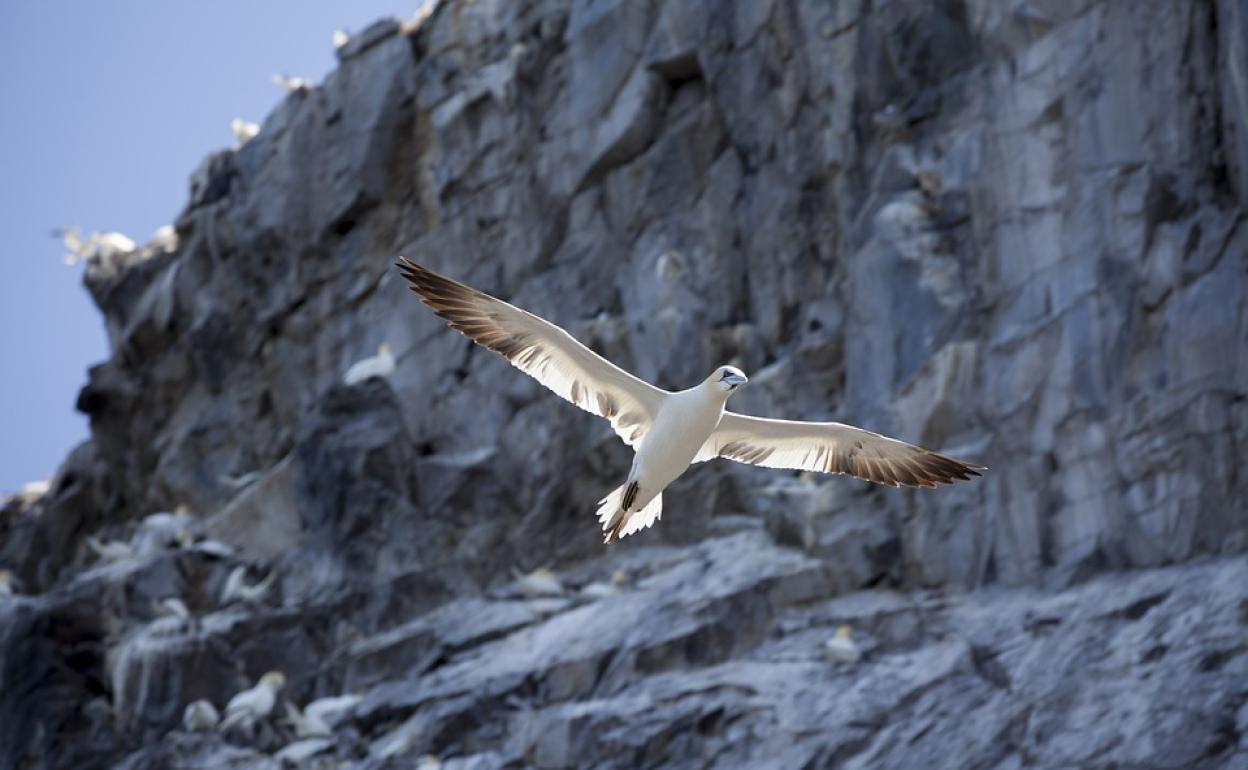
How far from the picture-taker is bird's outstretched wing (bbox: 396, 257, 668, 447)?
11367 millimetres

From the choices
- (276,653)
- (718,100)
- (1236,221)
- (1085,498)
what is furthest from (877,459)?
(276,653)

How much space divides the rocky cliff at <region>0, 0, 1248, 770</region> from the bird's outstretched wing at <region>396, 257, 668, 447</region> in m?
4.68

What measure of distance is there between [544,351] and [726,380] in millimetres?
1230

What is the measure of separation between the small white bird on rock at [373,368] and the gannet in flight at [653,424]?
41.4ft

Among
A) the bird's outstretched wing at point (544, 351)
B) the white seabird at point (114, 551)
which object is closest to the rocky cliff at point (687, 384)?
the white seabird at point (114, 551)

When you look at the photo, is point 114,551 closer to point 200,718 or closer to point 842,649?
point 200,718

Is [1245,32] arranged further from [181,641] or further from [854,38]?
[181,641]

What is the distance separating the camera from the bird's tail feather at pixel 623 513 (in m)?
11.9

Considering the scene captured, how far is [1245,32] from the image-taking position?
15891mm

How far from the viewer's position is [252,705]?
71.7 feet

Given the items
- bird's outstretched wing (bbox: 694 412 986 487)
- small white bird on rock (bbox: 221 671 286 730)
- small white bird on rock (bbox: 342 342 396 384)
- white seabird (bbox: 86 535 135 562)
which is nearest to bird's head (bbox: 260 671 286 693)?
small white bird on rock (bbox: 221 671 286 730)

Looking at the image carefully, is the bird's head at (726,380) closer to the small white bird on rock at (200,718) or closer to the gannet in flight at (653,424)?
the gannet in flight at (653,424)

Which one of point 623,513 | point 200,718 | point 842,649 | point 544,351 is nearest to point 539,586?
point 200,718

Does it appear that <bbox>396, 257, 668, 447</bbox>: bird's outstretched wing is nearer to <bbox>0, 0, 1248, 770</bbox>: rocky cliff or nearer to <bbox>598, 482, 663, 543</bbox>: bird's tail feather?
<bbox>598, 482, 663, 543</bbox>: bird's tail feather
